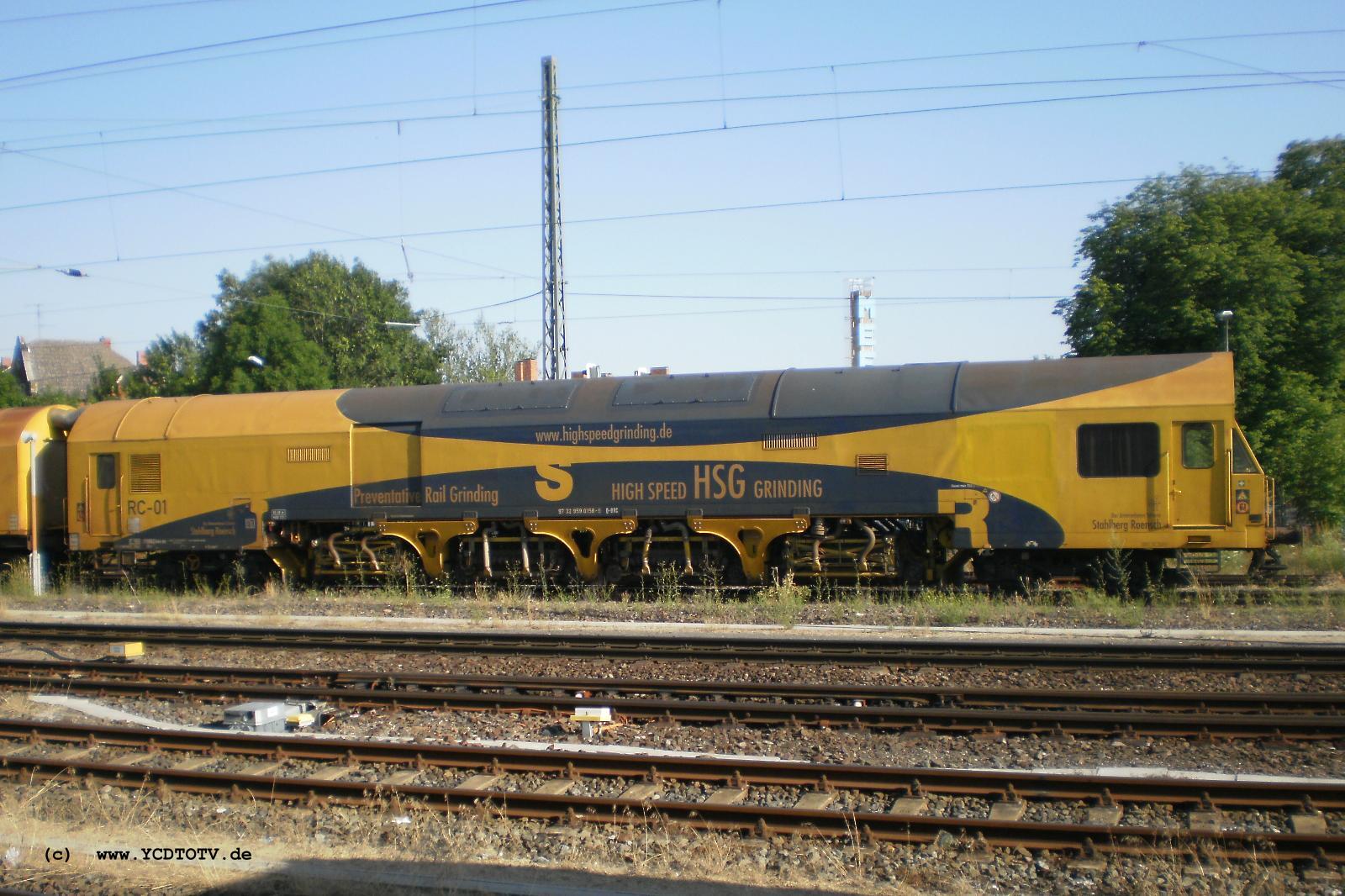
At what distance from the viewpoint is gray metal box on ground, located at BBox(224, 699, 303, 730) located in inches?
369

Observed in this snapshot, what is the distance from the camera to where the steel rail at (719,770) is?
678 cm

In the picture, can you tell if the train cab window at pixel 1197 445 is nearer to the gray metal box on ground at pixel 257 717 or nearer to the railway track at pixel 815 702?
the railway track at pixel 815 702

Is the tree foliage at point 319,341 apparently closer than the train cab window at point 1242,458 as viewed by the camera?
No

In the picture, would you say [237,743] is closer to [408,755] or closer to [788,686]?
[408,755]

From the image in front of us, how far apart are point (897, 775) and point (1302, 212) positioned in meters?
31.7

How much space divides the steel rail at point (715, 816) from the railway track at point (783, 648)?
4.53 metres

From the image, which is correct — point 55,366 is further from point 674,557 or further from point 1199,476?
point 1199,476

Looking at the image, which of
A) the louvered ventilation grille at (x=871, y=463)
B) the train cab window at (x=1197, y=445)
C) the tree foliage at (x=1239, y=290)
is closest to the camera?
the train cab window at (x=1197, y=445)

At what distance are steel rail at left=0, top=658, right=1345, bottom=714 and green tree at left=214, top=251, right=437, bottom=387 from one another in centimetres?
3380

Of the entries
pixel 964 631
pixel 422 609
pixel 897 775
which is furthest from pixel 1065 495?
pixel 422 609

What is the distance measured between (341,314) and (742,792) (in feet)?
149

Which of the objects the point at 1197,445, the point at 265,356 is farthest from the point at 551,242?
the point at 265,356

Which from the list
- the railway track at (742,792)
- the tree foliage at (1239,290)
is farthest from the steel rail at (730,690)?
the tree foliage at (1239,290)

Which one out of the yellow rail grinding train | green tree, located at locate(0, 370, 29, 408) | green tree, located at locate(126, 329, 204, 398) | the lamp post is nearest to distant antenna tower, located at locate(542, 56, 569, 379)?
the yellow rail grinding train
